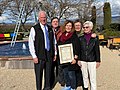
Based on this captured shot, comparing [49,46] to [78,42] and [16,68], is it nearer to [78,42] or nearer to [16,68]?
[78,42]

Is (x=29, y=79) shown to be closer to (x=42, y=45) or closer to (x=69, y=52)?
(x=42, y=45)

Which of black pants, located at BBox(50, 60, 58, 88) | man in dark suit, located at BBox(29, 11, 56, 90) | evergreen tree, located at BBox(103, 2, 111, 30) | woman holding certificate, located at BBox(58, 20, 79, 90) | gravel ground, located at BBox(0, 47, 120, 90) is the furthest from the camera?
evergreen tree, located at BBox(103, 2, 111, 30)

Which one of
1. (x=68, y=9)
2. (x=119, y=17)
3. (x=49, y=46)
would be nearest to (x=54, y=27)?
(x=49, y=46)

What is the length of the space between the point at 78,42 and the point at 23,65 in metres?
4.71

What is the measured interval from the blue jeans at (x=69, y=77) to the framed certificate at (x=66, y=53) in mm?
188

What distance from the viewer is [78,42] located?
580 cm

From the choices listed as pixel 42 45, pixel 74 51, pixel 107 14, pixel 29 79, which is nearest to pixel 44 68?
pixel 42 45

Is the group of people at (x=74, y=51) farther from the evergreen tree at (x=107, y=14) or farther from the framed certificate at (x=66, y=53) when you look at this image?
the evergreen tree at (x=107, y=14)

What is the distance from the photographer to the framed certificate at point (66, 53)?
576cm

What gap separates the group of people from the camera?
18.9ft

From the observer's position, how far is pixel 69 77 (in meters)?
5.84

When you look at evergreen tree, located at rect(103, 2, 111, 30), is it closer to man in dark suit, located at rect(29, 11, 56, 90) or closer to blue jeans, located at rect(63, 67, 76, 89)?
man in dark suit, located at rect(29, 11, 56, 90)

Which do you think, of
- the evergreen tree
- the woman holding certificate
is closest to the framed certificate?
the woman holding certificate

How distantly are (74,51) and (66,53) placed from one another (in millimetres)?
163
